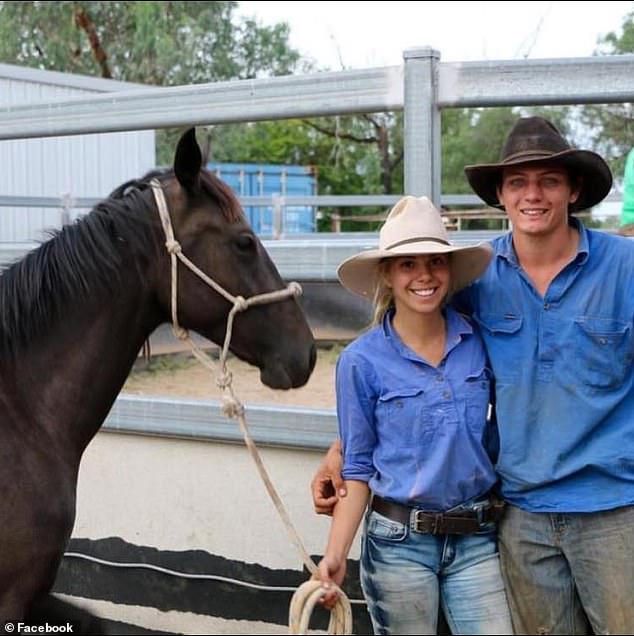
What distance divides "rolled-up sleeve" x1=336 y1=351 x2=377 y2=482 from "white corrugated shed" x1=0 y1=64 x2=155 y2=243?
5.51 metres

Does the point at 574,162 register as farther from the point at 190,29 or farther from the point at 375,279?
the point at 190,29

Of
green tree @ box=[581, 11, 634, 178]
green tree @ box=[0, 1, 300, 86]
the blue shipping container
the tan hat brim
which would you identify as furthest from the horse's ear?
green tree @ box=[0, 1, 300, 86]

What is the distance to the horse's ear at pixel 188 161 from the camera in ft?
7.51

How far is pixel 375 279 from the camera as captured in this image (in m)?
2.29

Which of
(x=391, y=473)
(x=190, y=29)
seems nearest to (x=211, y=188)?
(x=391, y=473)

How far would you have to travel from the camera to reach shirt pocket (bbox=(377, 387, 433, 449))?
2.00 m

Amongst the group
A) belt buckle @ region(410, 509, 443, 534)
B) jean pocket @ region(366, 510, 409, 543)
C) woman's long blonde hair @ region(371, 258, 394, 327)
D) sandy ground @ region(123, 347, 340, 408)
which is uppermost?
woman's long blonde hair @ region(371, 258, 394, 327)

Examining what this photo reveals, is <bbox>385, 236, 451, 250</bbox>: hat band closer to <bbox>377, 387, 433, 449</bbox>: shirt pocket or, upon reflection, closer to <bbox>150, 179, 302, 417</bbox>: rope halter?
<bbox>377, 387, 433, 449</bbox>: shirt pocket

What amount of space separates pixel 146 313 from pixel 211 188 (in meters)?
0.39

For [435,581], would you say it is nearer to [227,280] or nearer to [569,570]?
[569,570]

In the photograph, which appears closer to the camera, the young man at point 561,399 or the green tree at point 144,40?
the young man at point 561,399

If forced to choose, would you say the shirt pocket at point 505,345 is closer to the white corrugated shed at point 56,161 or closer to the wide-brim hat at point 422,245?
the wide-brim hat at point 422,245

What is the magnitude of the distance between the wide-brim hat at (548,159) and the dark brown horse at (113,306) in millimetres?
657

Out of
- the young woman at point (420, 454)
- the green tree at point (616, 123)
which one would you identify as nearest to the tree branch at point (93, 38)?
the green tree at point (616, 123)
